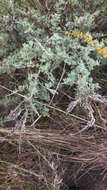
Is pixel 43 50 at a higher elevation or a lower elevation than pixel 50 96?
higher

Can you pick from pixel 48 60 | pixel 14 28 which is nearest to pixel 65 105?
pixel 48 60

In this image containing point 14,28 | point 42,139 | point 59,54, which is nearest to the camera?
point 59,54

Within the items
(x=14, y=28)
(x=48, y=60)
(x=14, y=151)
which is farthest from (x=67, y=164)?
(x=14, y=28)

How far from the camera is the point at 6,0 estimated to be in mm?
1542

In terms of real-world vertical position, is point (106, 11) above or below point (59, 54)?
above

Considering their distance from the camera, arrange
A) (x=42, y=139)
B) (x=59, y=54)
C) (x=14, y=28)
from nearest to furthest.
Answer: (x=59, y=54) < (x=14, y=28) < (x=42, y=139)

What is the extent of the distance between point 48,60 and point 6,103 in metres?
0.50

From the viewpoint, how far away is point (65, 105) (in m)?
1.85

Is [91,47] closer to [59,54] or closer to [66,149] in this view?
[59,54]

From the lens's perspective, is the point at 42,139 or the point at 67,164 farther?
the point at 67,164

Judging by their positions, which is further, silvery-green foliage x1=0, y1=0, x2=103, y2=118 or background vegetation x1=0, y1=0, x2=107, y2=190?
background vegetation x1=0, y1=0, x2=107, y2=190

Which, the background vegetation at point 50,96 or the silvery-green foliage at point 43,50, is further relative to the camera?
the background vegetation at point 50,96

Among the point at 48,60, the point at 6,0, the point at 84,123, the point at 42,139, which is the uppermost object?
the point at 6,0

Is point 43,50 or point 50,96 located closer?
point 43,50
